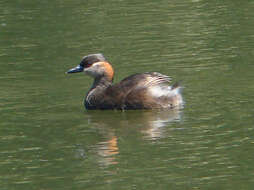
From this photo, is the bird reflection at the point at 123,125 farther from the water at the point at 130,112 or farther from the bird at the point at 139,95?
the bird at the point at 139,95

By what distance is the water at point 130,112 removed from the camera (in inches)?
434

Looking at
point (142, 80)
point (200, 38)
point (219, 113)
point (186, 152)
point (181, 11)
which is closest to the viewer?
point (186, 152)

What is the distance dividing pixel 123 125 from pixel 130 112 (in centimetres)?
101

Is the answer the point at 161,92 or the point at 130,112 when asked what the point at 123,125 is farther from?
the point at 161,92

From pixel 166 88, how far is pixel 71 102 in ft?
6.02

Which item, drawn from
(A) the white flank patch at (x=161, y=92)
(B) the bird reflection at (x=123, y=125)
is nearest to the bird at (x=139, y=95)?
(A) the white flank patch at (x=161, y=92)

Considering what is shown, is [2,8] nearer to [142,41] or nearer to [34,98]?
[142,41]

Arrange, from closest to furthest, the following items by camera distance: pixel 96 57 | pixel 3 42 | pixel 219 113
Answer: pixel 219 113 < pixel 96 57 < pixel 3 42

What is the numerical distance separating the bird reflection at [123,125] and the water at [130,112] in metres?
0.02

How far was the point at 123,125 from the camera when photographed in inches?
547

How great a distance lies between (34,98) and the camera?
16.1 metres

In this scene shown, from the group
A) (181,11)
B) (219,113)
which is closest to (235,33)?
(181,11)

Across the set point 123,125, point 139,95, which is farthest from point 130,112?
point 123,125

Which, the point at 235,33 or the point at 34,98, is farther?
the point at 235,33
